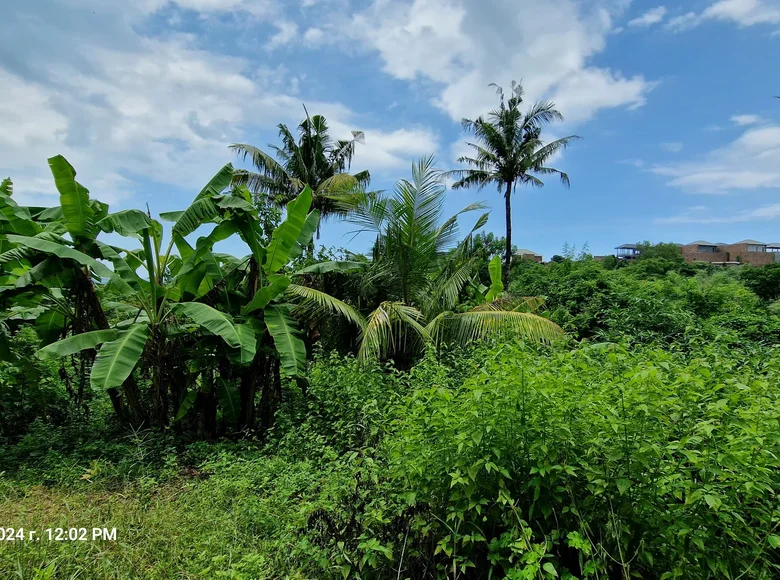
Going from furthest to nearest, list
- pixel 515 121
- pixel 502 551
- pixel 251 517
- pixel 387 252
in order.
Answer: pixel 515 121 → pixel 387 252 → pixel 251 517 → pixel 502 551

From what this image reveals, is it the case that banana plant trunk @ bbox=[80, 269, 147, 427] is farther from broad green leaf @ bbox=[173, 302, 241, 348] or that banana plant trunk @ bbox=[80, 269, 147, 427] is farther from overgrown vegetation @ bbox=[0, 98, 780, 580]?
broad green leaf @ bbox=[173, 302, 241, 348]

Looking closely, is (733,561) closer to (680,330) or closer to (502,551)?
(502,551)

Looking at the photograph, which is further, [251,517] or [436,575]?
[251,517]

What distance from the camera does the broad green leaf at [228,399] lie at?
5.45 meters

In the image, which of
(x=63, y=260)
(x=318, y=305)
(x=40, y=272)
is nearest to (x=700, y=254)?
(x=318, y=305)

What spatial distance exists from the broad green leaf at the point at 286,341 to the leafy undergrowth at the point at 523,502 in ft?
5.93

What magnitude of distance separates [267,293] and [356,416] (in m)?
1.92

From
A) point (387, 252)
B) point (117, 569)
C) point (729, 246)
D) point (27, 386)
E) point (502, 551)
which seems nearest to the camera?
point (502, 551)

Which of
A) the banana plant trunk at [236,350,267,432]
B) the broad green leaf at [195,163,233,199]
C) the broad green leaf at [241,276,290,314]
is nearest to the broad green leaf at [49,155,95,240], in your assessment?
the broad green leaf at [195,163,233,199]

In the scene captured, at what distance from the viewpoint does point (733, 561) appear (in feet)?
6.69

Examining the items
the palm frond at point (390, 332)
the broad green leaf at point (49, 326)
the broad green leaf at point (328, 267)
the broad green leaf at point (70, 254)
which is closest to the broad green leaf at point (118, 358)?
the broad green leaf at point (70, 254)

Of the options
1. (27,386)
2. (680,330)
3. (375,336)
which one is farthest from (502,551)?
(680,330)

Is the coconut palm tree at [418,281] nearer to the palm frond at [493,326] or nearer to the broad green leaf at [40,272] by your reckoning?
the palm frond at [493,326]

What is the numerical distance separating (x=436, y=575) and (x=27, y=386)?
6.28m
